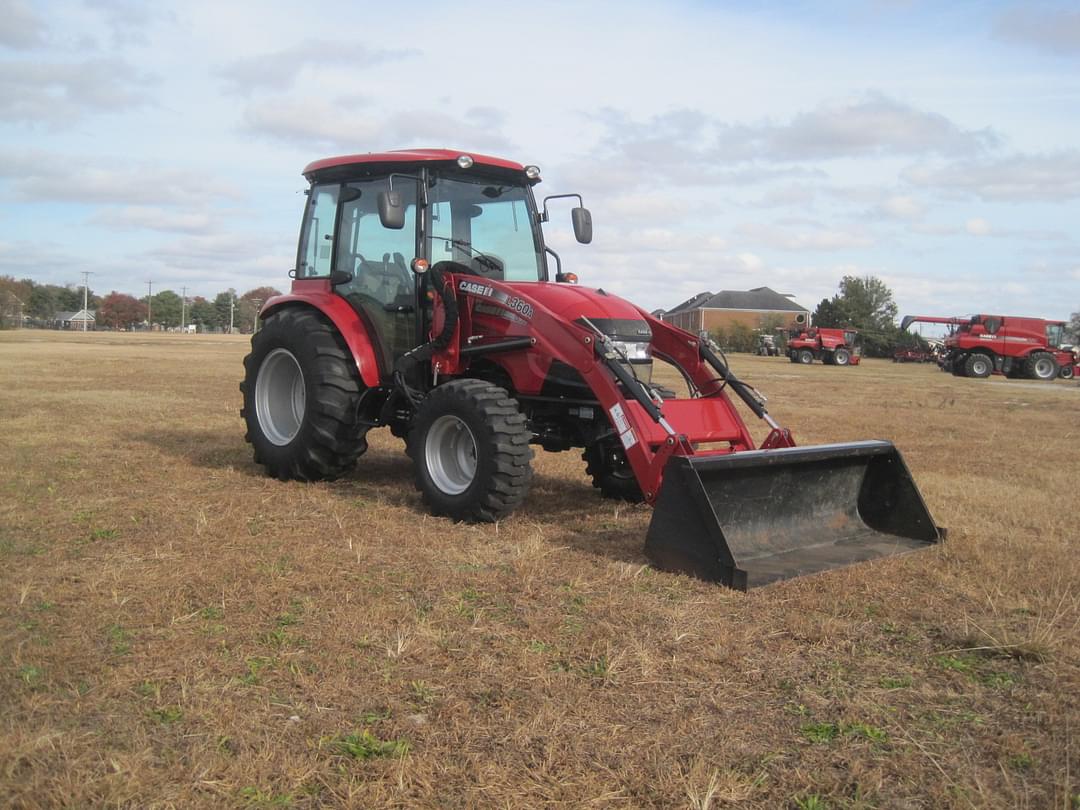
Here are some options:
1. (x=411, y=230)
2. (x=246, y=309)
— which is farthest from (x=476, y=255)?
(x=246, y=309)

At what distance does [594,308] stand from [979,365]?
31495mm

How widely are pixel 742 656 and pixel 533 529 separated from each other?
251 centimetres

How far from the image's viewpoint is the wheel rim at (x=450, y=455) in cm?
657

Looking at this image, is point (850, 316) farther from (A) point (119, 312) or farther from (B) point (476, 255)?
(A) point (119, 312)

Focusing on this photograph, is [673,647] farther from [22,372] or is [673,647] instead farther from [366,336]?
[22,372]

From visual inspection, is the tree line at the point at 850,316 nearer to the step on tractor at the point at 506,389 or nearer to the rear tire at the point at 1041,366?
the rear tire at the point at 1041,366

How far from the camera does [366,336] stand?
7.66 metres

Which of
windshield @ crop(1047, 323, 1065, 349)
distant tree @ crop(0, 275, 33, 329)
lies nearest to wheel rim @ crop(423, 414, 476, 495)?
windshield @ crop(1047, 323, 1065, 349)

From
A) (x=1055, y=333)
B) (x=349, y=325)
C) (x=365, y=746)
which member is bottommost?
(x=365, y=746)

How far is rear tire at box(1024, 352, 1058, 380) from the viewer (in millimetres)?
33031

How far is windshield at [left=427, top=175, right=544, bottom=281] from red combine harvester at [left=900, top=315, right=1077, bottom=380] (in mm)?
30294

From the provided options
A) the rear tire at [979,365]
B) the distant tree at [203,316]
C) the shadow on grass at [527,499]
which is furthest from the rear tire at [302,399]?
the distant tree at [203,316]

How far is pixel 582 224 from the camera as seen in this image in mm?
7664

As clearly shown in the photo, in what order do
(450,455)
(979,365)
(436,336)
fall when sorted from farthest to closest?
(979,365) → (436,336) → (450,455)
